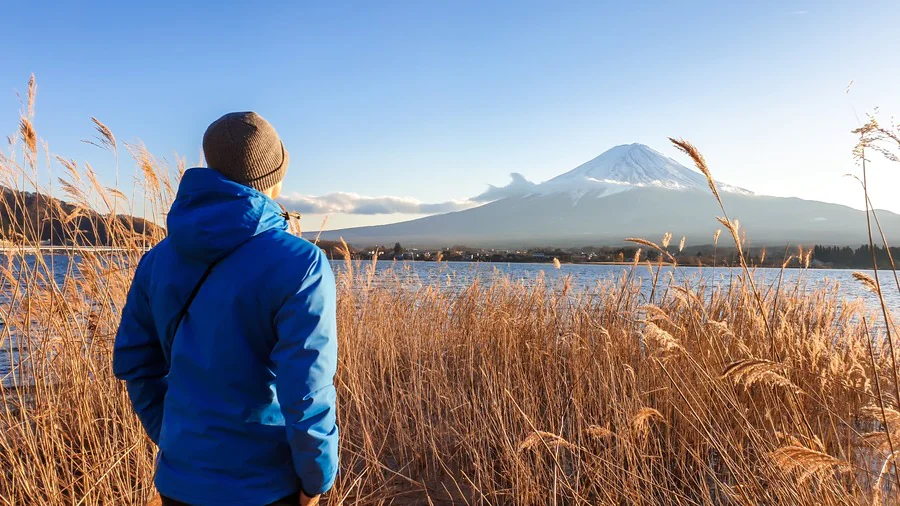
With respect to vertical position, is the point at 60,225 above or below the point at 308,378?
above

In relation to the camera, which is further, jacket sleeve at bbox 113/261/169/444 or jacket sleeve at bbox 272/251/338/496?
jacket sleeve at bbox 113/261/169/444

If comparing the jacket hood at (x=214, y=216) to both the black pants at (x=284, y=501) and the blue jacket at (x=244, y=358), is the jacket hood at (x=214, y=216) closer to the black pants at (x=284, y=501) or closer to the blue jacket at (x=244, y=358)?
the blue jacket at (x=244, y=358)

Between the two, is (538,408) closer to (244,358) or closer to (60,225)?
(244,358)

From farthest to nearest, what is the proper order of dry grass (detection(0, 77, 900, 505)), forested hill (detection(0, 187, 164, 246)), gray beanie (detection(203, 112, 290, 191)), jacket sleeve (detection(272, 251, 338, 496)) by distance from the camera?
forested hill (detection(0, 187, 164, 246)) → dry grass (detection(0, 77, 900, 505)) → gray beanie (detection(203, 112, 290, 191)) → jacket sleeve (detection(272, 251, 338, 496))

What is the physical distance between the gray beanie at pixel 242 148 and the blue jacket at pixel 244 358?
81 mm

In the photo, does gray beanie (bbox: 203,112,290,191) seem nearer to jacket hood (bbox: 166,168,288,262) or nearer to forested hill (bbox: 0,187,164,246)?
jacket hood (bbox: 166,168,288,262)

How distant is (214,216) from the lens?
135 centimetres

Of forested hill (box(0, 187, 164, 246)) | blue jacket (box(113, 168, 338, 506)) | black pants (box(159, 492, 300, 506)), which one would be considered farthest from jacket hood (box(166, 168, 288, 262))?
forested hill (box(0, 187, 164, 246))

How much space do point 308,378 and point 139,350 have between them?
25.1 inches

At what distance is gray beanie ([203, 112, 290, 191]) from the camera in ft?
4.91

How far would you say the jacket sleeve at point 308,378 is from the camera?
4.15 ft

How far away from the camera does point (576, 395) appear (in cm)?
359

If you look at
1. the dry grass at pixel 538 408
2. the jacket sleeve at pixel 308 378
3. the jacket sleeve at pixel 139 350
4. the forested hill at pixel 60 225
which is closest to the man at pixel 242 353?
the jacket sleeve at pixel 308 378

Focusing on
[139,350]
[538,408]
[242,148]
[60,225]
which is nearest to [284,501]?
[139,350]
